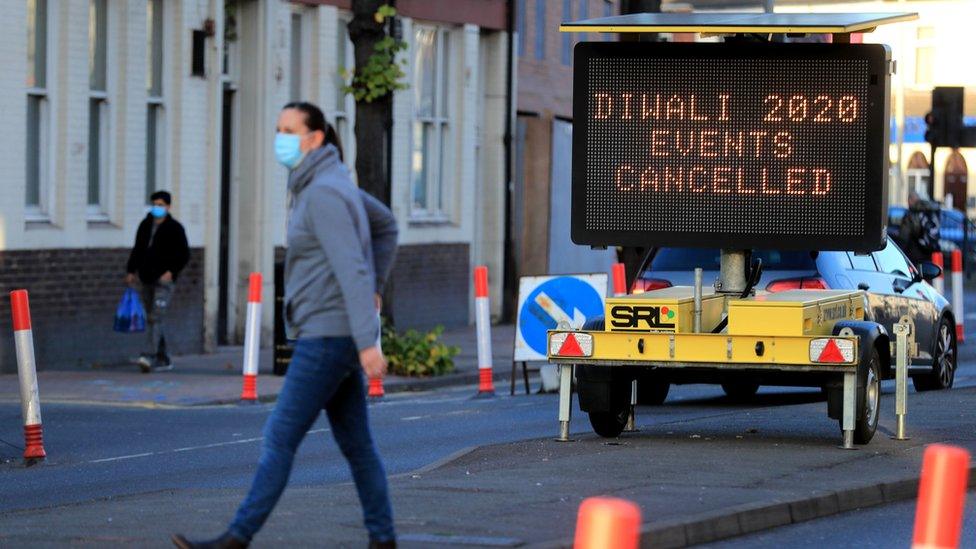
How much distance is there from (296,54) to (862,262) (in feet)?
33.4

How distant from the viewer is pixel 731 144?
12.8m

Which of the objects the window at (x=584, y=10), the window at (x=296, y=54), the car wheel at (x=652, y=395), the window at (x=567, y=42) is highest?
the window at (x=584, y=10)

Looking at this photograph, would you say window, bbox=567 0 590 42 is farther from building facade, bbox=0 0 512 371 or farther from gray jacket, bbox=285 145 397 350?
gray jacket, bbox=285 145 397 350

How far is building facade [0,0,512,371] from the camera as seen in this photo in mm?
20516

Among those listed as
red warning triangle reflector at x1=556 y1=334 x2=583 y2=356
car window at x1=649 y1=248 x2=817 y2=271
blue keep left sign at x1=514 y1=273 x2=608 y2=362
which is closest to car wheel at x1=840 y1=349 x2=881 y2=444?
red warning triangle reflector at x1=556 y1=334 x2=583 y2=356

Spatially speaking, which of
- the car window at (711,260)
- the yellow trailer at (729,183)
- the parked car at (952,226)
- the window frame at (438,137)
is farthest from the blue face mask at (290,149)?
the parked car at (952,226)

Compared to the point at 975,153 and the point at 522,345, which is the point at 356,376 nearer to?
the point at 522,345

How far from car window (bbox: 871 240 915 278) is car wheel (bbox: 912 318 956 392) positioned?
2.01ft

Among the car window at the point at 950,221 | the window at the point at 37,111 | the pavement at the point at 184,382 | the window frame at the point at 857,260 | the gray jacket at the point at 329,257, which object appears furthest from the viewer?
the car window at the point at 950,221

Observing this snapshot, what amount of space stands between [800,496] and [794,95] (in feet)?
11.2

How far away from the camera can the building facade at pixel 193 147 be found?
2052cm

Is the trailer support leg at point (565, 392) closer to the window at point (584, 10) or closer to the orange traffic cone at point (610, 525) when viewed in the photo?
the orange traffic cone at point (610, 525)

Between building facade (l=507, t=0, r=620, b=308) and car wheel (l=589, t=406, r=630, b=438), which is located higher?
building facade (l=507, t=0, r=620, b=308)

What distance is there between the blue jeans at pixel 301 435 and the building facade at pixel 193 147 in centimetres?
1247
